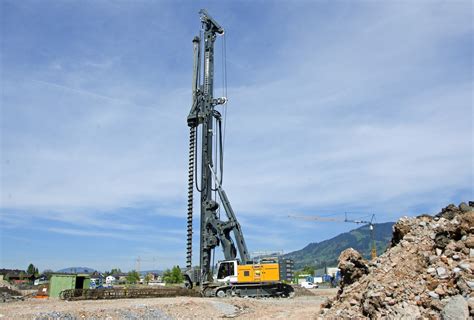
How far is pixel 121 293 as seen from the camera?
84.9 ft

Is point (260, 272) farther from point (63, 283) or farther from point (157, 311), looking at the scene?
point (63, 283)

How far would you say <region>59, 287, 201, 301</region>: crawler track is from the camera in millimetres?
23969

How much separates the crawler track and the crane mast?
1.75 m

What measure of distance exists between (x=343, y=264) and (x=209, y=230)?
17.8 meters

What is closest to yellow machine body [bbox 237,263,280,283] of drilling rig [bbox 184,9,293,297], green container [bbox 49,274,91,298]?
drilling rig [bbox 184,9,293,297]

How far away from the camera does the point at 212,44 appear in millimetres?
34750

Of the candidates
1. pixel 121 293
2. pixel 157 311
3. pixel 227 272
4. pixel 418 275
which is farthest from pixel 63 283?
pixel 418 275

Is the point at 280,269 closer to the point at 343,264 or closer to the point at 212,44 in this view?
the point at 343,264

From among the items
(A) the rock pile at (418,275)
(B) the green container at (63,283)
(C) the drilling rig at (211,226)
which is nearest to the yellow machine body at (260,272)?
(C) the drilling rig at (211,226)

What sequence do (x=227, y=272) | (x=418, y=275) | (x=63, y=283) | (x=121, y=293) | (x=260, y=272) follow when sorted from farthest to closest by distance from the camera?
(x=227, y=272)
(x=260, y=272)
(x=63, y=283)
(x=121, y=293)
(x=418, y=275)

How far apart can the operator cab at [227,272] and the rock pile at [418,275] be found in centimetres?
1526

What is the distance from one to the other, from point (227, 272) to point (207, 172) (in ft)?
23.8

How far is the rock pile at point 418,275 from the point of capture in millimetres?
9516

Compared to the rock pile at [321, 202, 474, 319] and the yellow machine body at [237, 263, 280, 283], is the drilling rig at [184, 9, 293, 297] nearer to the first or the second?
the yellow machine body at [237, 263, 280, 283]
